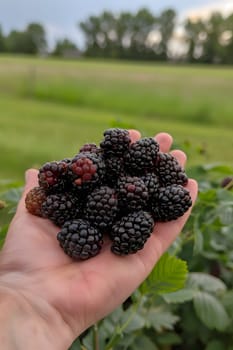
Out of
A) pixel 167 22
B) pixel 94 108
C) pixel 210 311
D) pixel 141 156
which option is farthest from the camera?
pixel 167 22

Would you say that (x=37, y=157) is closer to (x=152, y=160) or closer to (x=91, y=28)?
(x=152, y=160)

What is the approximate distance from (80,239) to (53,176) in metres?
0.17

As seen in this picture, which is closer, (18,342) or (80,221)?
(18,342)

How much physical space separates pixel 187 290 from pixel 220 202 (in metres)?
0.25

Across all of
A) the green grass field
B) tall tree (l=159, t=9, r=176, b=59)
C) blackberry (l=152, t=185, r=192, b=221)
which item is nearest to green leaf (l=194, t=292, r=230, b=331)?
blackberry (l=152, t=185, r=192, b=221)

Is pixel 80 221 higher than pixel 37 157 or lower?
higher

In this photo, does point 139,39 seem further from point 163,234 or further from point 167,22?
point 163,234

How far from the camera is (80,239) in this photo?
100cm

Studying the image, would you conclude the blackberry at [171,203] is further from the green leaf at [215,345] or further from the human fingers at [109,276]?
the green leaf at [215,345]

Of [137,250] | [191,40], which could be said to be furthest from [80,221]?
[191,40]

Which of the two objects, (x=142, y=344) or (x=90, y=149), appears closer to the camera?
(x=90, y=149)

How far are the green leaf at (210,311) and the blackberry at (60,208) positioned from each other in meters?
0.50

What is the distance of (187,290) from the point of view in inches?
52.6

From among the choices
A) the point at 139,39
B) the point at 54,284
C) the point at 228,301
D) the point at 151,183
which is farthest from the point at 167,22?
the point at 54,284
